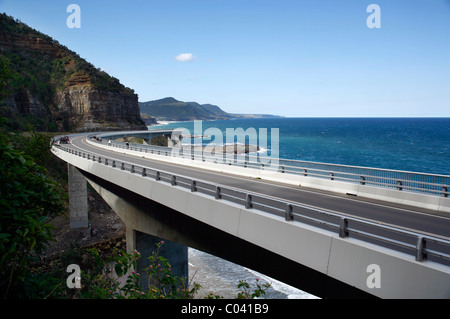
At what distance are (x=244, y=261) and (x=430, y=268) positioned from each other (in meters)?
5.95

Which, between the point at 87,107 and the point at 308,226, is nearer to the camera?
the point at 308,226

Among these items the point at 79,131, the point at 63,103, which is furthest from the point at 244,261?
the point at 63,103

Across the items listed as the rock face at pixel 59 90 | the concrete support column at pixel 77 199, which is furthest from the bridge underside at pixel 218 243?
the rock face at pixel 59 90

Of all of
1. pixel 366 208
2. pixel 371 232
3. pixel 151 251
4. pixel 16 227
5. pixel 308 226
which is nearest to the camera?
pixel 16 227

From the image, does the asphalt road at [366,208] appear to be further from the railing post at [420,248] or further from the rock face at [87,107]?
the rock face at [87,107]

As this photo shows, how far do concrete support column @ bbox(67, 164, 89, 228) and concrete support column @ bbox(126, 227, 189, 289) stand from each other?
18338mm

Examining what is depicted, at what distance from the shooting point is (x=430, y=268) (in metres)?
5.77

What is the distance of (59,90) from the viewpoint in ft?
294

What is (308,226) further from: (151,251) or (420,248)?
(151,251)

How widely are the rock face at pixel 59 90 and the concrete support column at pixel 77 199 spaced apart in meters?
49.7

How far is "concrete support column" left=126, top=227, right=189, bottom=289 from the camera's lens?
19.8 m

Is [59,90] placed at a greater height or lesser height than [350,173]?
greater

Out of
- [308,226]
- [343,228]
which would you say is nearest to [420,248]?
[343,228]

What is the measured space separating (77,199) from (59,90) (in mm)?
65562
